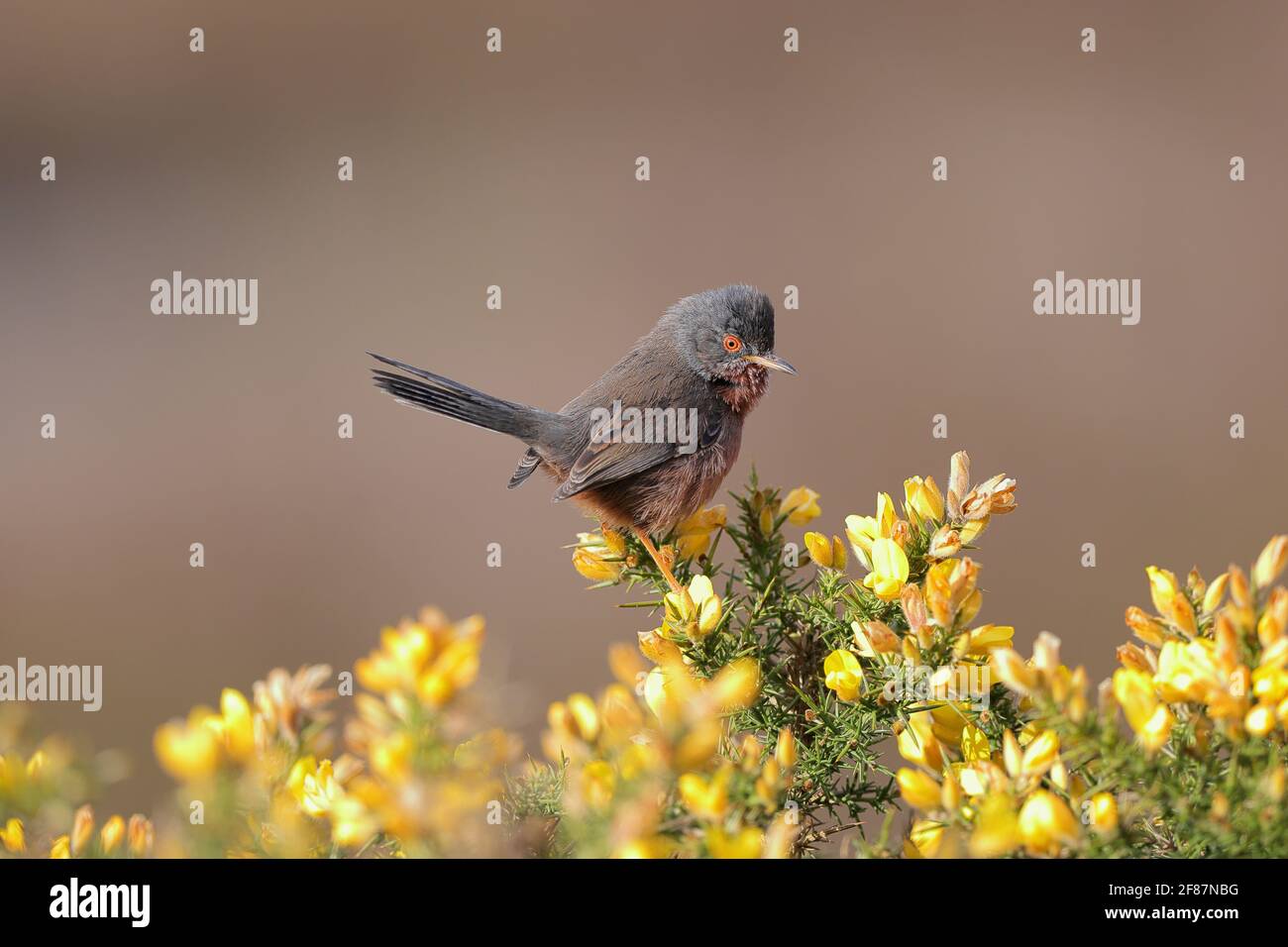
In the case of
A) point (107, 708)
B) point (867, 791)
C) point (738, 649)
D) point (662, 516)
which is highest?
point (662, 516)

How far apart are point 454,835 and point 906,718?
694 millimetres

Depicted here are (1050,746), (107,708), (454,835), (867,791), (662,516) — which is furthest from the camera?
(107,708)

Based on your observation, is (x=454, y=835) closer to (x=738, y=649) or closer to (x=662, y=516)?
(x=738, y=649)

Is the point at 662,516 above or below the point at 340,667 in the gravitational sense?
above

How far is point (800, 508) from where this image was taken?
1.91 meters

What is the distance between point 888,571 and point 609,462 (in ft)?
5.82

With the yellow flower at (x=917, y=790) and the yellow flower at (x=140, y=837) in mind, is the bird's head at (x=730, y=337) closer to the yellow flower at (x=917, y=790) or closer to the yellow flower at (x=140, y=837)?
the yellow flower at (x=917, y=790)

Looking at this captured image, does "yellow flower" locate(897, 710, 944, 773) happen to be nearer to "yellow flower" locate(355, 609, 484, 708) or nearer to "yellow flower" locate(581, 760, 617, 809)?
"yellow flower" locate(581, 760, 617, 809)

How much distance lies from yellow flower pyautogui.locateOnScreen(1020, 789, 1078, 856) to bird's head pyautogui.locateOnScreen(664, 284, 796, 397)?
2.36m

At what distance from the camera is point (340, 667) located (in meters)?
5.59

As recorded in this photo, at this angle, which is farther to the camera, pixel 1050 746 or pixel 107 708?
pixel 107 708

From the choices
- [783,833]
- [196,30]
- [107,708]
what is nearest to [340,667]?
[107,708]

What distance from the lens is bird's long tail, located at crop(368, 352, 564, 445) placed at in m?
3.00

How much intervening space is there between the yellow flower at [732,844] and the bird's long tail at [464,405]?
6.85 feet
